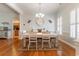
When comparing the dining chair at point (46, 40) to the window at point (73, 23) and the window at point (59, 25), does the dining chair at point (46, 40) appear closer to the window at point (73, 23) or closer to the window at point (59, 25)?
the window at point (59, 25)

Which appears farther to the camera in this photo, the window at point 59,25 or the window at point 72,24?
the window at point 72,24

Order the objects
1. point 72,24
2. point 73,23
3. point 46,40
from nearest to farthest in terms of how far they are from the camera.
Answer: point 73,23 < point 72,24 < point 46,40

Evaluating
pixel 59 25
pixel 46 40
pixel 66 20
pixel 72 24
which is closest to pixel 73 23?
pixel 72 24

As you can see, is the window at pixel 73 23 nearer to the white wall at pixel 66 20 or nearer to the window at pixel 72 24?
the window at pixel 72 24

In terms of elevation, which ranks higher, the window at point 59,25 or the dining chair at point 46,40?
the window at point 59,25

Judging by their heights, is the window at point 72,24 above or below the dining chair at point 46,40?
above

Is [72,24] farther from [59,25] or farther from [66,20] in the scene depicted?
[59,25]

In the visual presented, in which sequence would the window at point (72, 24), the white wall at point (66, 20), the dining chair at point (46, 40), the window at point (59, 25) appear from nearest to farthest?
the window at point (59, 25) < the white wall at point (66, 20) < the window at point (72, 24) < the dining chair at point (46, 40)

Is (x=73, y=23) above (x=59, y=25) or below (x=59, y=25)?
above

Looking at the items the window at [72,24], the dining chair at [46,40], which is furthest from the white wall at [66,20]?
the dining chair at [46,40]

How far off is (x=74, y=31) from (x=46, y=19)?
1517 mm

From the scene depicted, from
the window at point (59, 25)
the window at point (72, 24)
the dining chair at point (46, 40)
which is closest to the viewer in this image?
the window at point (59, 25)

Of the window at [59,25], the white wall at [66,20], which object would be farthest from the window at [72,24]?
the window at [59,25]

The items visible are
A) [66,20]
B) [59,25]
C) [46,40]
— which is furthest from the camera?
[46,40]
